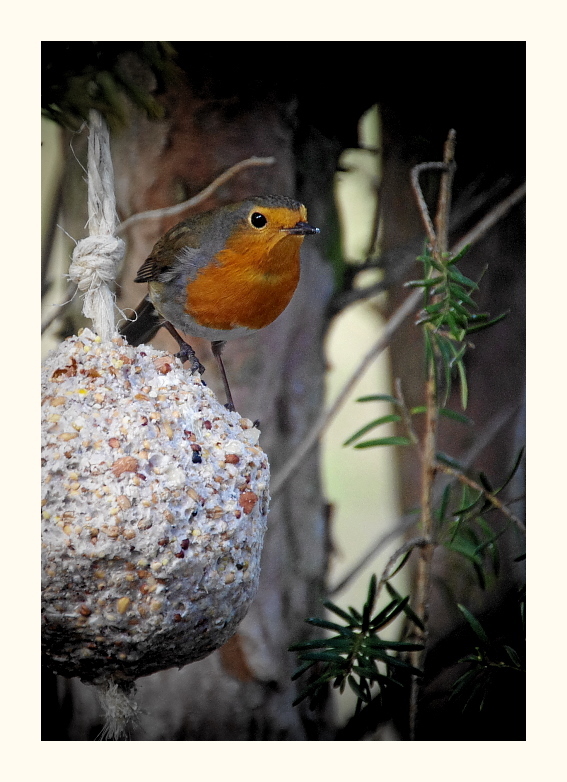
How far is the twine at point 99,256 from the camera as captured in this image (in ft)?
4.66

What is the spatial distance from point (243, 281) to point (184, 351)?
218 millimetres

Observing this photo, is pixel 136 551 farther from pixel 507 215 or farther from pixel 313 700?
pixel 507 215

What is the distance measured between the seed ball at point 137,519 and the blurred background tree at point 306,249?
1.01 feet

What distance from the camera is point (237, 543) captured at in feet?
4.12

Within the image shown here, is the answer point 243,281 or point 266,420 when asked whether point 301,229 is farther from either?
point 266,420

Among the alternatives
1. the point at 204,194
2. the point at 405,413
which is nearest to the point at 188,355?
the point at 204,194

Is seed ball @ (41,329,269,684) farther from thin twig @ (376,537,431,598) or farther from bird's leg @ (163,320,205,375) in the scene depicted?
thin twig @ (376,537,431,598)

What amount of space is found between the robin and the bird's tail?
36mm

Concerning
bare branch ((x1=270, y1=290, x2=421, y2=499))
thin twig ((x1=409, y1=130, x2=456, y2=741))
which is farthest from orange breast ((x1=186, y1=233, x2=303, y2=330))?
thin twig ((x1=409, y1=130, x2=456, y2=741))

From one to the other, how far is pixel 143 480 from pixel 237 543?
0.18 metres

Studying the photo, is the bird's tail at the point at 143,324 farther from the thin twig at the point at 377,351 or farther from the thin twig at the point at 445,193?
the thin twig at the point at 445,193

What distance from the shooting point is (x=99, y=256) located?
4.66ft

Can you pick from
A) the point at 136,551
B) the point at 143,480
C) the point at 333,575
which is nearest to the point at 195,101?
the point at 143,480

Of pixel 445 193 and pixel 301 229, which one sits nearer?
pixel 301 229
